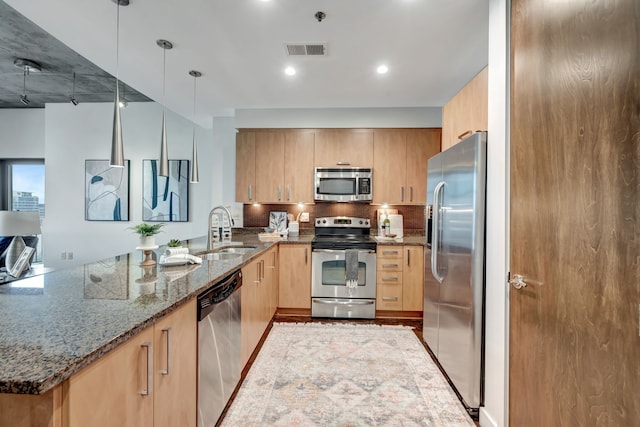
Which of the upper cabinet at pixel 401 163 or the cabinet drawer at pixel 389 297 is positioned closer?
the cabinet drawer at pixel 389 297

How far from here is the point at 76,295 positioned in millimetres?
1274

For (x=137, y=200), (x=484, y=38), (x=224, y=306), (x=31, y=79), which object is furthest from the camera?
(x=137, y=200)

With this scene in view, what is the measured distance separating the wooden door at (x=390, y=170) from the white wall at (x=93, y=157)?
2806 mm

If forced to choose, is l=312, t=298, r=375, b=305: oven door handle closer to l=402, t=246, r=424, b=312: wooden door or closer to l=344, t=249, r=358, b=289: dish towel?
l=344, t=249, r=358, b=289: dish towel

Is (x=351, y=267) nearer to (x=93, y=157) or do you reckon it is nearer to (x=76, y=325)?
(x=76, y=325)

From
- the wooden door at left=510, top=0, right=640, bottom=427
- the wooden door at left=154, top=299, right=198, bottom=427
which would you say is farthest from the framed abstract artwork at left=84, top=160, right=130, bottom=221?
the wooden door at left=510, top=0, right=640, bottom=427

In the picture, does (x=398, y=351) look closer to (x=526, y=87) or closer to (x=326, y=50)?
(x=526, y=87)

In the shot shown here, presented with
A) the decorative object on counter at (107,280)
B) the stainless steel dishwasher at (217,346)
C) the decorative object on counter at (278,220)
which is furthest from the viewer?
the decorative object on counter at (278,220)

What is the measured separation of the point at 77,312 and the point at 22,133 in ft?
20.2

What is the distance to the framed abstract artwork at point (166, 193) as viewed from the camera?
495 centimetres

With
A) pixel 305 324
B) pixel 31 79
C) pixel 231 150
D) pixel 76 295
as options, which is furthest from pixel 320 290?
pixel 31 79

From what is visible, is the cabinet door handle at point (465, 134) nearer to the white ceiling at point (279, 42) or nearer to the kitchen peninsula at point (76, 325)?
the white ceiling at point (279, 42)

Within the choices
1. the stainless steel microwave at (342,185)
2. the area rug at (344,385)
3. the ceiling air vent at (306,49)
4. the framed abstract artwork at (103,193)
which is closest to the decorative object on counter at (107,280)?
the area rug at (344,385)

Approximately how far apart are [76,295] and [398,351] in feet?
8.22
